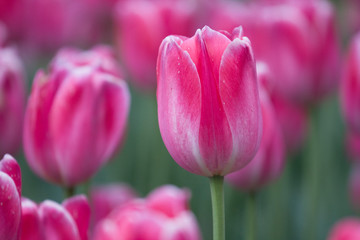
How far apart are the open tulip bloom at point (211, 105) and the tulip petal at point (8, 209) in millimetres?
108

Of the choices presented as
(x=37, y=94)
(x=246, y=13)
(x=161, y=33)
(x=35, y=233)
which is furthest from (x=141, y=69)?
(x=35, y=233)

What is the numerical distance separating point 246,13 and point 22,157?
22.6 inches

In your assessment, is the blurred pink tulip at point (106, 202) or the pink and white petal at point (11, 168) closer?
the pink and white petal at point (11, 168)

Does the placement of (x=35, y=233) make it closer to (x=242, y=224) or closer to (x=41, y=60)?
(x=242, y=224)

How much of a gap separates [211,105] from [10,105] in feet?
1.01

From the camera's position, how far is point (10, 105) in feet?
2.21

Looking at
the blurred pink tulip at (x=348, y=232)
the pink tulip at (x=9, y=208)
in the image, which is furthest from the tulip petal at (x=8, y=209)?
the blurred pink tulip at (x=348, y=232)

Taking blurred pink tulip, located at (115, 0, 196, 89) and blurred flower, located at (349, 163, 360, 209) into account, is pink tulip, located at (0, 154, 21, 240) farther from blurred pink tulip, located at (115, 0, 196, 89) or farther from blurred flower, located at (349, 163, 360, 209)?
blurred flower, located at (349, 163, 360, 209)

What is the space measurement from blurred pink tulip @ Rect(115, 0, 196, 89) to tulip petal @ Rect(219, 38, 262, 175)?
0.64 m

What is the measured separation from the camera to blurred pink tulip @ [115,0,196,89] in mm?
1080

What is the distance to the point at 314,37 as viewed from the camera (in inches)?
35.1

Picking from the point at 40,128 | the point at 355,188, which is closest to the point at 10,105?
the point at 40,128

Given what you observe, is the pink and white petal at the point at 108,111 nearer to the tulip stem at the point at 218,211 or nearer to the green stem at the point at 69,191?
the green stem at the point at 69,191

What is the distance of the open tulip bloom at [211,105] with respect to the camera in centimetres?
43
